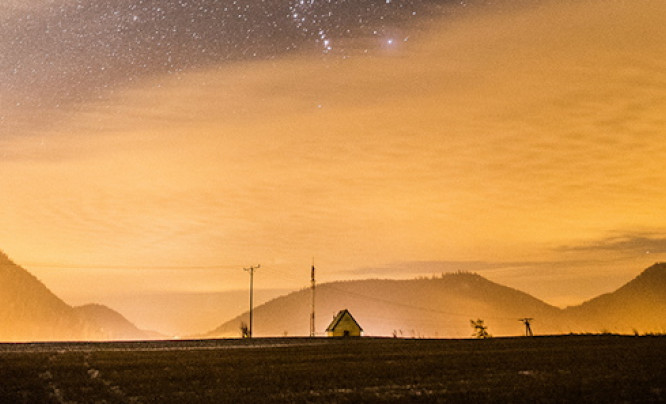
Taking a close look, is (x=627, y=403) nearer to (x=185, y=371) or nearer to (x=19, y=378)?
(x=185, y=371)

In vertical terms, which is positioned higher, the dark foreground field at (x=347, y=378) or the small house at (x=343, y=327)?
the small house at (x=343, y=327)

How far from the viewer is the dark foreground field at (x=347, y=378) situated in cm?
2061

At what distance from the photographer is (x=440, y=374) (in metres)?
26.7

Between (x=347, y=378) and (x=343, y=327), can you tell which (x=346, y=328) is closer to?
(x=343, y=327)

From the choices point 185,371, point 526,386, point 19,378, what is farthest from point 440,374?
point 19,378

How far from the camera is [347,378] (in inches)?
1012

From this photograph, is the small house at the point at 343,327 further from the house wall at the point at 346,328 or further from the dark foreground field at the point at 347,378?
the dark foreground field at the point at 347,378

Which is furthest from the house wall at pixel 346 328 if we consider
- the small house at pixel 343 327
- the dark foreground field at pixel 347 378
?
the dark foreground field at pixel 347 378

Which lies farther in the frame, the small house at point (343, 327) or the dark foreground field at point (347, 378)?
the small house at point (343, 327)

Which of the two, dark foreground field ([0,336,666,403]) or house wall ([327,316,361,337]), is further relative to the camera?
house wall ([327,316,361,337])

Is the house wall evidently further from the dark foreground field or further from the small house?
the dark foreground field

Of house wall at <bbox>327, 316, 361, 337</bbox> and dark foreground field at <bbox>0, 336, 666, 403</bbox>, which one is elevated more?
house wall at <bbox>327, 316, 361, 337</bbox>

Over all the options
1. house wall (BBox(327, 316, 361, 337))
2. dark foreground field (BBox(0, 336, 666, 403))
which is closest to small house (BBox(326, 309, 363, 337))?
house wall (BBox(327, 316, 361, 337))

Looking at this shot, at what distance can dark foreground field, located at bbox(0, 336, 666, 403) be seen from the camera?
67.6ft
